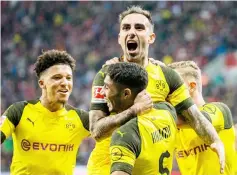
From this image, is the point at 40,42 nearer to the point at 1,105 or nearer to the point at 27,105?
the point at 1,105

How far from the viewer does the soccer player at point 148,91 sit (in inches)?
184

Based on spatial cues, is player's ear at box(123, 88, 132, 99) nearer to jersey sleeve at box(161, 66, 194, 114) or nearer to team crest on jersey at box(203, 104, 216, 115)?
jersey sleeve at box(161, 66, 194, 114)

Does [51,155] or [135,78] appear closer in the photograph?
[135,78]

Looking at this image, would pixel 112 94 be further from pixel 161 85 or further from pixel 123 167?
pixel 161 85

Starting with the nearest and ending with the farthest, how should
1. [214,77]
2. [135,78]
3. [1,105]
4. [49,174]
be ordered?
[135,78], [49,174], [1,105], [214,77]

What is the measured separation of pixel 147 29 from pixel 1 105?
27.6 feet

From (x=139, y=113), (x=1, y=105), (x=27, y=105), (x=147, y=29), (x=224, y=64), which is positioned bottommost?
(x=139, y=113)

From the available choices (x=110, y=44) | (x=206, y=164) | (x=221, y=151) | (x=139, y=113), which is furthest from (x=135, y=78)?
(x=110, y=44)

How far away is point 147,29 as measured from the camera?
5117mm

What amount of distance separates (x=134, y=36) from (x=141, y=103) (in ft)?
3.66

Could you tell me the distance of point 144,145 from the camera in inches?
147

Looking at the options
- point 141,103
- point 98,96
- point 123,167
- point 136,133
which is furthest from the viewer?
point 98,96

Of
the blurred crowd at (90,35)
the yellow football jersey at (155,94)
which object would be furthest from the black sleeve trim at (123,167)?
the blurred crowd at (90,35)

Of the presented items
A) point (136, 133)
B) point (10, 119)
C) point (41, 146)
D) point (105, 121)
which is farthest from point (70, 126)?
point (136, 133)
